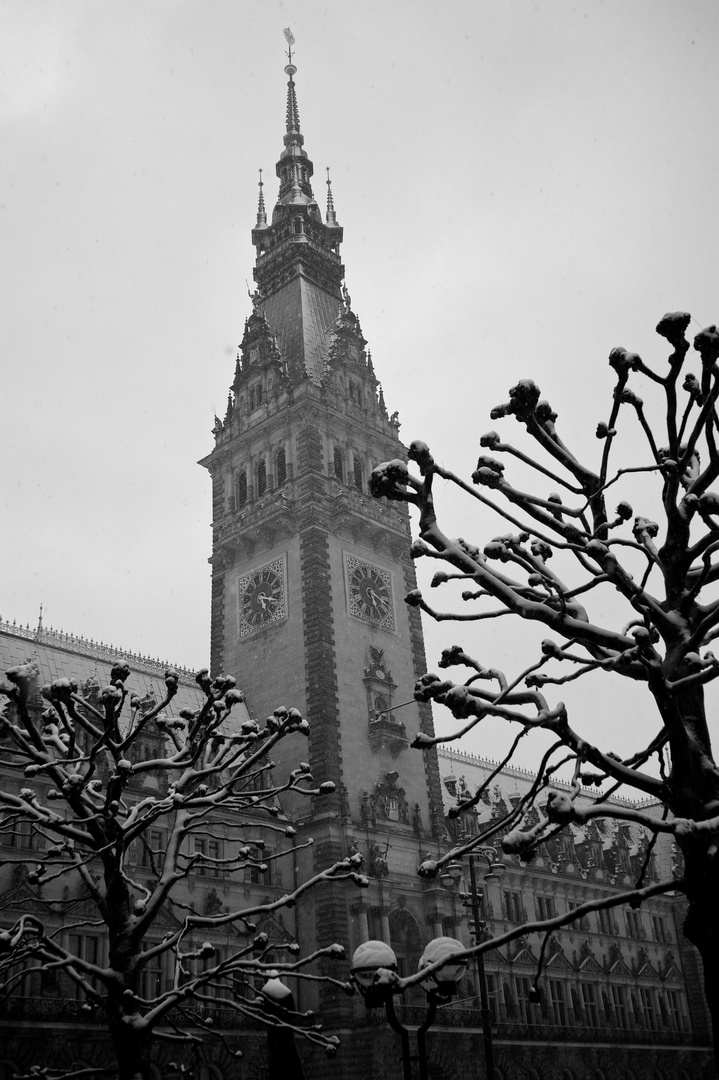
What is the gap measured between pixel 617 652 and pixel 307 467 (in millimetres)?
49332

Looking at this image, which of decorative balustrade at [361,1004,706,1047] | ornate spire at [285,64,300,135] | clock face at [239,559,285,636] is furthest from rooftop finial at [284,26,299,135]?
decorative balustrade at [361,1004,706,1047]

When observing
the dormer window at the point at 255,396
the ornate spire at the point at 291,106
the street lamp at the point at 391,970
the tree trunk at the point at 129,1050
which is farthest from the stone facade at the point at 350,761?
the street lamp at the point at 391,970

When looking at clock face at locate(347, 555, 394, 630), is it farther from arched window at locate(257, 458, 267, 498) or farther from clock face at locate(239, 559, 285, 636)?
arched window at locate(257, 458, 267, 498)

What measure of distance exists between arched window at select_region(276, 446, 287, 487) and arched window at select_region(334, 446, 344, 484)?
3.27 metres

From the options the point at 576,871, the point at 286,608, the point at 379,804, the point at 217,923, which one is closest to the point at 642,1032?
the point at 576,871

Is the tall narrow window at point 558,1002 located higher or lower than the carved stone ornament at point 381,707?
lower

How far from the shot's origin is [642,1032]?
226ft

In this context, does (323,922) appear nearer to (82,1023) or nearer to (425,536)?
(82,1023)

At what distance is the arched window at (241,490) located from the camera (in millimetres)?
66312

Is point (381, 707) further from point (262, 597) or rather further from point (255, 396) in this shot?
point (255, 396)

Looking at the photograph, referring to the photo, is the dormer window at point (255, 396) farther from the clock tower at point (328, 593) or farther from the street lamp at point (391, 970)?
the street lamp at point (391, 970)

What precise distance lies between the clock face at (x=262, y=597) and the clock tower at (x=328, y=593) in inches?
4.3

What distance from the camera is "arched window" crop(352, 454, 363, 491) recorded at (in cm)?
6569

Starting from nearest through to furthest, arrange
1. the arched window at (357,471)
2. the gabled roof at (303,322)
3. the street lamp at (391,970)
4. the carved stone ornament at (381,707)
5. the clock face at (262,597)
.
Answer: the street lamp at (391,970) → the carved stone ornament at (381,707) → the clock face at (262,597) → the arched window at (357,471) → the gabled roof at (303,322)
